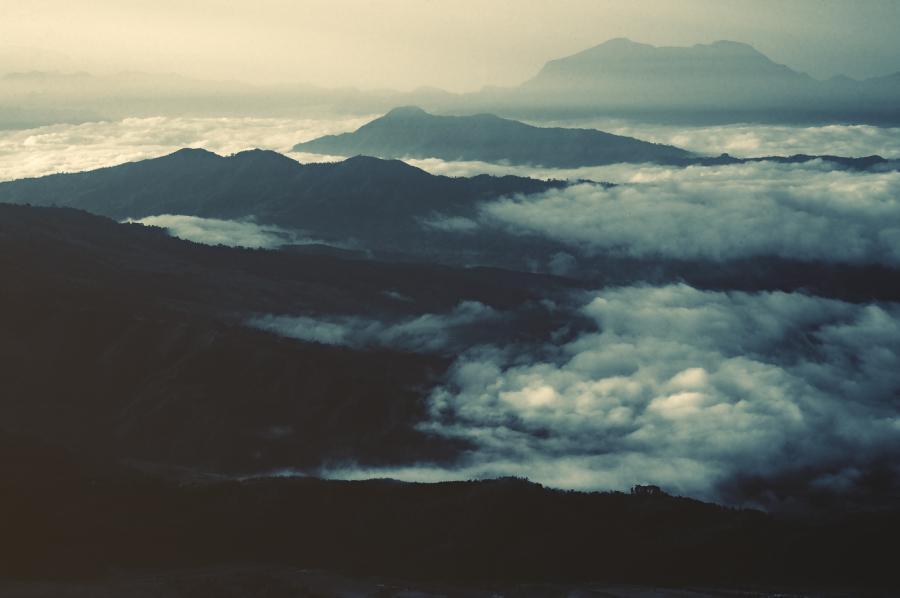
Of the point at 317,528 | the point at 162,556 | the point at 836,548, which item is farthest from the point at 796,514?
the point at 162,556

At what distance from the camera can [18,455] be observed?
195 meters

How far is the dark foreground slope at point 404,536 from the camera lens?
171250mm

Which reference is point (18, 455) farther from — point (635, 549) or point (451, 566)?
point (635, 549)

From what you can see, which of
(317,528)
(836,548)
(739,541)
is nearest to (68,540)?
(317,528)

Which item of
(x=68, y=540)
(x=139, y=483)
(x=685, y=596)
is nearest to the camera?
(x=685, y=596)

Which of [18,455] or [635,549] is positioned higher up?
[18,455]

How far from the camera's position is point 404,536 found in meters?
189

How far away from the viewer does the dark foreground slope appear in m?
171

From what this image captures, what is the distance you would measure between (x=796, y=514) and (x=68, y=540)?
131283 millimetres

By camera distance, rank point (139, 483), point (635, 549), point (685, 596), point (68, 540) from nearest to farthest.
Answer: point (685, 596) → point (68, 540) → point (635, 549) → point (139, 483)

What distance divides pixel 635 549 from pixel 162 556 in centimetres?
8123

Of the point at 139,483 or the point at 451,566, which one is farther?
the point at 139,483

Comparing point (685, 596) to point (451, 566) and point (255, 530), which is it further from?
point (255, 530)

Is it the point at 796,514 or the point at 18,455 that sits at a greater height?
the point at 18,455
